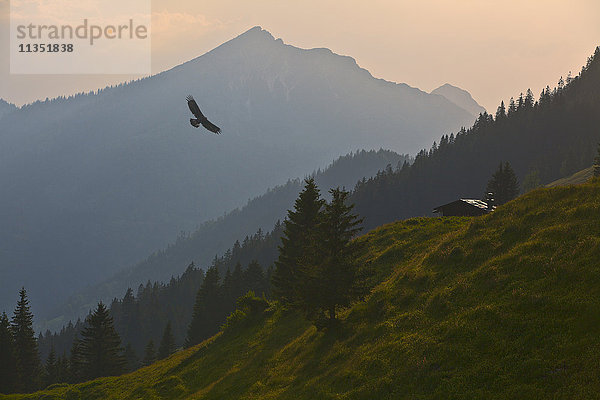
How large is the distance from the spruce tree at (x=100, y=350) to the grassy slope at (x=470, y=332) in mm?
31347

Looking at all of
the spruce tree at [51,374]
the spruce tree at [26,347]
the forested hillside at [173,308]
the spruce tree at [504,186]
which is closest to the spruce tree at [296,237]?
the forested hillside at [173,308]

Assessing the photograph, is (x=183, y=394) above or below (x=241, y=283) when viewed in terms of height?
below

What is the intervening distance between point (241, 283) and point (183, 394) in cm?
6161

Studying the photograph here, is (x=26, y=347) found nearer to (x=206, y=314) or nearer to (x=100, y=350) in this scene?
(x=100, y=350)

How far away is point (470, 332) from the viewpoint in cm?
2155

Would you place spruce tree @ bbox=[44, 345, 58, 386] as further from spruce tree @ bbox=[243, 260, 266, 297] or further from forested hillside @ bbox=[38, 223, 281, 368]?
spruce tree @ bbox=[243, 260, 266, 297]

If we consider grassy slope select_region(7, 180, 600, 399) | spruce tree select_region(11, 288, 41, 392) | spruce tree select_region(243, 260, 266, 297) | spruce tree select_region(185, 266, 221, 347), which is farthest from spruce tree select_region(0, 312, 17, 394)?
spruce tree select_region(243, 260, 266, 297)

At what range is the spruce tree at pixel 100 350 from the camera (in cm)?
6894

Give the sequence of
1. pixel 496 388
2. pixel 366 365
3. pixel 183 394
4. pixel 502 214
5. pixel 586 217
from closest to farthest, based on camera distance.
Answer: pixel 496 388, pixel 366 365, pixel 586 217, pixel 502 214, pixel 183 394

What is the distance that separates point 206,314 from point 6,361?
1365 inches

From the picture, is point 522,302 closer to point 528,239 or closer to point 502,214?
point 528,239

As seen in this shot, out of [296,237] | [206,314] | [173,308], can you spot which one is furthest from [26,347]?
[173,308]

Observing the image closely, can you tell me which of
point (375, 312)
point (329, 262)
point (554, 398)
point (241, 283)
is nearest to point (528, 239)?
point (375, 312)

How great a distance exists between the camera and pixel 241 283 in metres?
99.3
